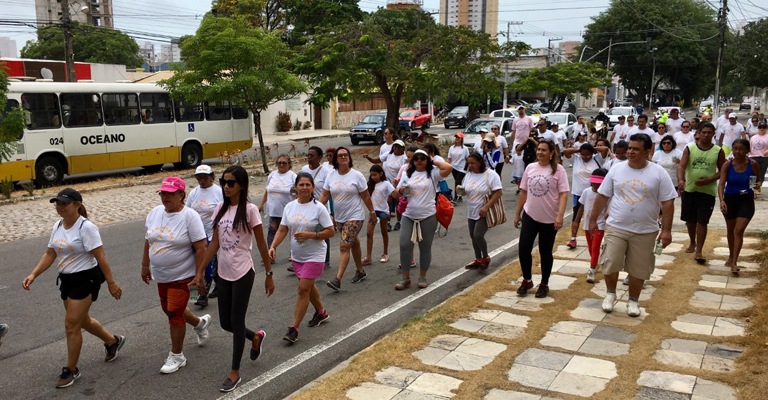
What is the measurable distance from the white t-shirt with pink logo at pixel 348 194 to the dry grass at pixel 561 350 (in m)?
1.51

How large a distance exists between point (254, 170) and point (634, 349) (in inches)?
631

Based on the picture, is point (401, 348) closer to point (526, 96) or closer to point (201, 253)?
point (201, 253)

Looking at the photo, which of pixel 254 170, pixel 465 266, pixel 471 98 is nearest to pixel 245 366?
pixel 465 266

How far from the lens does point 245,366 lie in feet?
17.0

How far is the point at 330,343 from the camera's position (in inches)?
223

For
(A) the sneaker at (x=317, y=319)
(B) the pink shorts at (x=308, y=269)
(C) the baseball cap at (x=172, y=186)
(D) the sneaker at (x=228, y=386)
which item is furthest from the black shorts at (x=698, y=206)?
(C) the baseball cap at (x=172, y=186)

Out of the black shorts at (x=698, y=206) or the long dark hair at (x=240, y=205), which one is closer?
the long dark hair at (x=240, y=205)

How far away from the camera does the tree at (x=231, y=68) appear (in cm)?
1744

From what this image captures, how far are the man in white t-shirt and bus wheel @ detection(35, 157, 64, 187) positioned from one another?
1466cm

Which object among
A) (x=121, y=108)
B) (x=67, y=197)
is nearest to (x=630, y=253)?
(x=67, y=197)

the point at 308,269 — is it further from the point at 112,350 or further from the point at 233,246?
the point at 112,350

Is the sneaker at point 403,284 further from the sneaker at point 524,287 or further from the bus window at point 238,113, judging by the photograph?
the bus window at point 238,113

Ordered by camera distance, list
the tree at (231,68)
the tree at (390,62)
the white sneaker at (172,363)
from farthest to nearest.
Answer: the tree at (390,62) < the tree at (231,68) < the white sneaker at (172,363)

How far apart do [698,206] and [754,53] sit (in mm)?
45948
